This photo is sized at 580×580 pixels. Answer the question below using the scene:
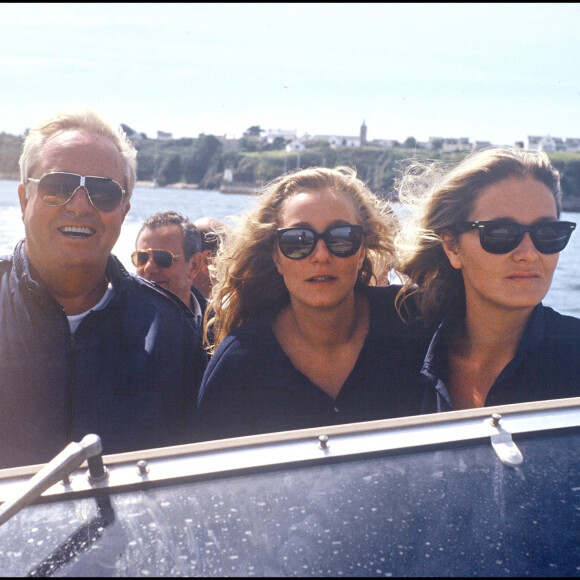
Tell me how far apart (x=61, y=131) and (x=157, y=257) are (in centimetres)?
160

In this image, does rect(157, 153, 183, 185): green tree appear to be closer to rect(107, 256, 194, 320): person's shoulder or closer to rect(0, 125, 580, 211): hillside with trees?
rect(0, 125, 580, 211): hillside with trees

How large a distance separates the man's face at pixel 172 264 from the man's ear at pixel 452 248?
6.41 ft

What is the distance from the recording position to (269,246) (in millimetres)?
2262

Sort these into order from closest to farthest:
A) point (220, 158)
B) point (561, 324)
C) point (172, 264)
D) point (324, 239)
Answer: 1. point (561, 324)
2. point (324, 239)
3. point (172, 264)
4. point (220, 158)

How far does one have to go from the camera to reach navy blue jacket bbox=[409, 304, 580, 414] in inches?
69.6

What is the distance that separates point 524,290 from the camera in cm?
177

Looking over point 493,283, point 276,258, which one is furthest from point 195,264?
point 493,283

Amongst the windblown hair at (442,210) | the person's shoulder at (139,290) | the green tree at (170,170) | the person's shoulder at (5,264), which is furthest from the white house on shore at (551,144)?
the green tree at (170,170)

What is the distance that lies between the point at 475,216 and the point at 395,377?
50 cm

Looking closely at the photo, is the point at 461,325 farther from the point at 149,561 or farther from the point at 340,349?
the point at 149,561

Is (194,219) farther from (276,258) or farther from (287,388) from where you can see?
(287,388)

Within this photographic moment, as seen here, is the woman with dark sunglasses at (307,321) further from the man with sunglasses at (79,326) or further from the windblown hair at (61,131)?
the windblown hair at (61,131)

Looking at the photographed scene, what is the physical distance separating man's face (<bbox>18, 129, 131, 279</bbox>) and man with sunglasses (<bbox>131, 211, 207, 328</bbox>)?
4.96 ft

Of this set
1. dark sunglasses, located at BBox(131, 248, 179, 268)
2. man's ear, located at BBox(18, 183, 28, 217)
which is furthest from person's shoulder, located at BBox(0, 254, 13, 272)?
dark sunglasses, located at BBox(131, 248, 179, 268)
